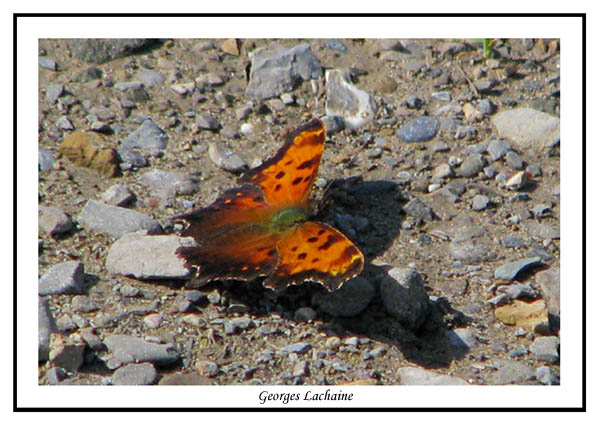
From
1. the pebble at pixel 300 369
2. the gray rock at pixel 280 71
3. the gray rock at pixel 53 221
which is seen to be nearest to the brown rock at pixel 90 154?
the gray rock at pixel 53 221

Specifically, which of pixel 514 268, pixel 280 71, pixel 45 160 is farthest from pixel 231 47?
pixel 514 268

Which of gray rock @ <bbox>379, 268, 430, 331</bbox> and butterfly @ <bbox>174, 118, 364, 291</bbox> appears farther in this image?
gray rock @ <bbox>379, 268, 430, 331</bbox>

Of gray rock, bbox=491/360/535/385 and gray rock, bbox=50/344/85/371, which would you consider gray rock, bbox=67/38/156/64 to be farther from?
gray rock, bbox=491/360/535/385

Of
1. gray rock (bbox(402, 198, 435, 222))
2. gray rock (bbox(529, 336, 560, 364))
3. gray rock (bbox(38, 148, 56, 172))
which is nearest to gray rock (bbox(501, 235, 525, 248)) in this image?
gray rock (bbox(402, 198, 435, 222))

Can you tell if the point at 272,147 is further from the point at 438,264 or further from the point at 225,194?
the point at 438,264

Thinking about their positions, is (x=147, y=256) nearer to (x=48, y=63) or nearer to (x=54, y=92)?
(x=54, y=92)
